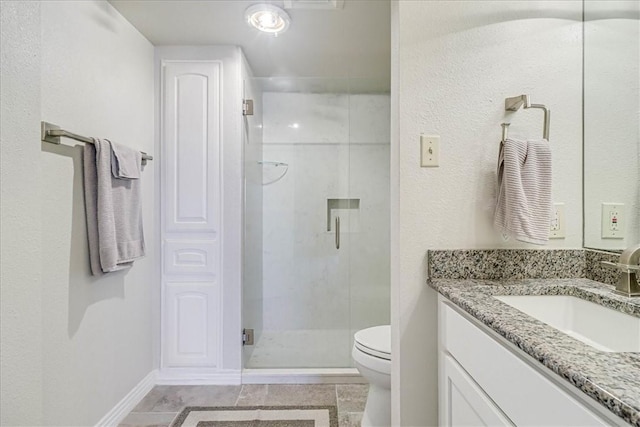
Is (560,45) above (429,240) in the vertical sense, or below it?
above

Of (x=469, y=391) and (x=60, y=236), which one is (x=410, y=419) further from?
(x=60, y=236)

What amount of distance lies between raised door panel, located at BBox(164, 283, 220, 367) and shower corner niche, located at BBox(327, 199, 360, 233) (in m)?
1.07

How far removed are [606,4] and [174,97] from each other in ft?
7.56

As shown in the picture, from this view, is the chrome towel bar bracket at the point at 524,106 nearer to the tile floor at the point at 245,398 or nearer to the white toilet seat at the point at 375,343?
the white toilet seat at the point at 375,343

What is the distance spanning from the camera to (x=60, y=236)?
1.47 metres

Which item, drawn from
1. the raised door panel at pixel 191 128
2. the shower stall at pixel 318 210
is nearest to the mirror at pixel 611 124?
the shower stall at pixel 318 210

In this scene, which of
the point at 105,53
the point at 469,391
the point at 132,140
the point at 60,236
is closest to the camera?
the point at 469,391

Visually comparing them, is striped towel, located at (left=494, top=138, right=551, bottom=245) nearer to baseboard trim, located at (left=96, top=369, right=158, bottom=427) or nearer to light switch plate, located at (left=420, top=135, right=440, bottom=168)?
light switch plate, located at (left=420, top=135, right=440, bottom=168)

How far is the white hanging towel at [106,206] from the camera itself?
63.2 inches

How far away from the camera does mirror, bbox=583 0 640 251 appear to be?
3.70 ft

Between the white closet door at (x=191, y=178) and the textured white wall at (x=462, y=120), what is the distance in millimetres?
1463

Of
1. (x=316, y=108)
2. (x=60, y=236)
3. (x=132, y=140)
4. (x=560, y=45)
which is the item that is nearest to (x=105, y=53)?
(x=132, y=140)

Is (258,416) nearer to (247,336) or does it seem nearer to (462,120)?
Result: (247,336)

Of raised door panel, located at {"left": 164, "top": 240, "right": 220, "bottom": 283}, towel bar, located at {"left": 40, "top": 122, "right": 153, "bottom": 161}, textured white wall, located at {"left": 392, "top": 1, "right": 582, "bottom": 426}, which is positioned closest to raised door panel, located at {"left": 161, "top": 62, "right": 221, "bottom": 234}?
raised door panel, located at {"left": 164, "top": 240, "right": 220, "bottom": 283}
